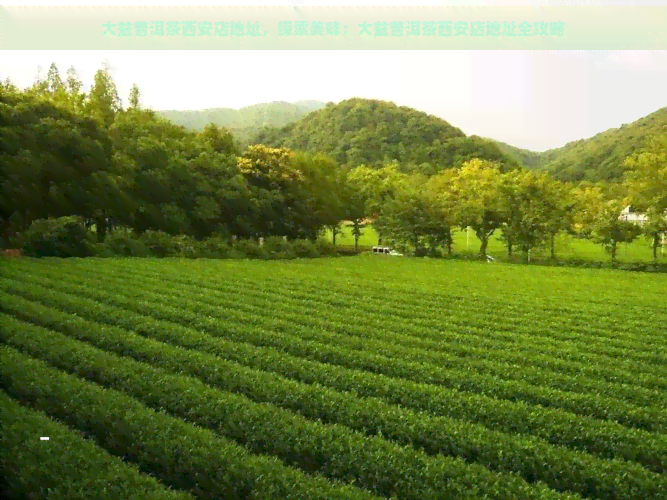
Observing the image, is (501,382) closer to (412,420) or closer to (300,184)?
(412,420)

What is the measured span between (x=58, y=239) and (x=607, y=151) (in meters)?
32.0

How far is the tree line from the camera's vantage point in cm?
2008

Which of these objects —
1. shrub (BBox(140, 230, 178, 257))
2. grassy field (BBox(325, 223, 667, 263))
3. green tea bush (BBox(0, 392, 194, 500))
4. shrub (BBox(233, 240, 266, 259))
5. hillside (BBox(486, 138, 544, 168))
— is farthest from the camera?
hillside (BBox(486, 138, 544, 168))

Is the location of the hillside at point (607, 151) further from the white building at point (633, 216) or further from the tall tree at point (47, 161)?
the tall tree at point (47, 161)

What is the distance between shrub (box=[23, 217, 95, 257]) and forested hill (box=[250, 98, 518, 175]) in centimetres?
3230

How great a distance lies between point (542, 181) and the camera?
32.8m

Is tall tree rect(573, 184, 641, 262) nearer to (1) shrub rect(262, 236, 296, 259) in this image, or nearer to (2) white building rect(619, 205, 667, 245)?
(2) white building rect(619, 205, 667, 245)

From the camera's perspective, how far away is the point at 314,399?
20.3 feet

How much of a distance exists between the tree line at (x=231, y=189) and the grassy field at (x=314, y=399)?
9.74 meters

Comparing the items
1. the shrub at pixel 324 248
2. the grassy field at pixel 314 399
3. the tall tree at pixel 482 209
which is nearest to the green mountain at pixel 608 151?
the tall tree at pixel 482 209

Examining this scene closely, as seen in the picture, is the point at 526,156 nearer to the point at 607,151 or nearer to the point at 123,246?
the point at 607,151

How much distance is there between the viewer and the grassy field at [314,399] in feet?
14.9

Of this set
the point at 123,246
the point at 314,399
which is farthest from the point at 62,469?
the point at 123,246

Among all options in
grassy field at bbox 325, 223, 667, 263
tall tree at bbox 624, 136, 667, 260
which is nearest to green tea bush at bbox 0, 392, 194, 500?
grassy field at bbox 325, 223, 667, 263
